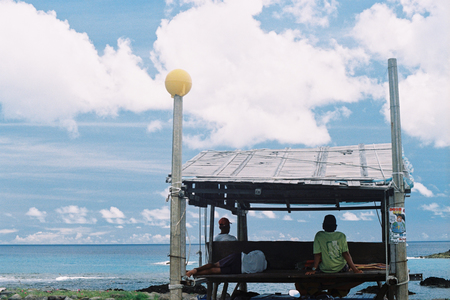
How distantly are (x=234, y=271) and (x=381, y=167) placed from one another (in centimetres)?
298

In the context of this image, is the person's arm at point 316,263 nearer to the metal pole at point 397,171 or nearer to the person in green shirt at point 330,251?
the person in green shirt at point 330,251

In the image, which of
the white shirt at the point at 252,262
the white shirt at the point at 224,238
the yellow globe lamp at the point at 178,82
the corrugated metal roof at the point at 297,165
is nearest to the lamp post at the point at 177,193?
the yellow globe lamp at the point at 178,82

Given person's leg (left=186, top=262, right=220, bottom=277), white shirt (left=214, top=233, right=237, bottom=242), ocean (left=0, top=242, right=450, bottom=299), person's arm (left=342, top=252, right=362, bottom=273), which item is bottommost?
ocean (left=0, top=242, right=450, bottom=299)

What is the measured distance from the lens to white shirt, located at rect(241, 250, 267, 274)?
7879 mm

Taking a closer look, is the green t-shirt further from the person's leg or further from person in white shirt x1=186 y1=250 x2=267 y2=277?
the person's leg

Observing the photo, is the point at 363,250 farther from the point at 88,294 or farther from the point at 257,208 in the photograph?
the point at 88,294

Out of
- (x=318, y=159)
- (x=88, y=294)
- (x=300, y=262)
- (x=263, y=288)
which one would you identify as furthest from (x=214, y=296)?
(x=263, y=288)

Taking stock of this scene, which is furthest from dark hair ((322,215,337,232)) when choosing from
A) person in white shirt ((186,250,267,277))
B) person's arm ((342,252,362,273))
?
person in white shirt ((186,250,267,277))

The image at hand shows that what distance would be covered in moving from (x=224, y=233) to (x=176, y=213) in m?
2.09

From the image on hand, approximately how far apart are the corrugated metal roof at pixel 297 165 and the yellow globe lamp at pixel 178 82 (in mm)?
1433

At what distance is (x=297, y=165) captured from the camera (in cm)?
850

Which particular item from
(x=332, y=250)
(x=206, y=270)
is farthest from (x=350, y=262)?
(x=206, y=270)

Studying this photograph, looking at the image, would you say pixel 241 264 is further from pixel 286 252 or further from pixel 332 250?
pixel 332 250

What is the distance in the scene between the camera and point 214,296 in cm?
865
